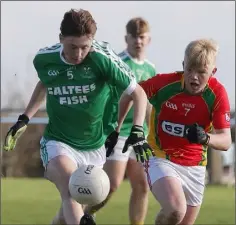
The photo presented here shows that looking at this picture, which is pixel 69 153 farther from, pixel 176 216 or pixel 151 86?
pixel 176 216

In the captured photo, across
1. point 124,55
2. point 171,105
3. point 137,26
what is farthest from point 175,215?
point 137,26

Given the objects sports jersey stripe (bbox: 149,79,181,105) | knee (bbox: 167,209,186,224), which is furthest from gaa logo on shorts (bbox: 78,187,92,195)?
sports jersey stripe (bbox: 149,79,181,105)

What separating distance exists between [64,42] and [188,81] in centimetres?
105

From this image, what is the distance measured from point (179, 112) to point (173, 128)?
15 centimetres

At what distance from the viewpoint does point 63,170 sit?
7316 mm

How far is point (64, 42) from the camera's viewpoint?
7250 millimetres

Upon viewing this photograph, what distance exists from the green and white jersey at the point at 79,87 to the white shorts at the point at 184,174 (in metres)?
0.65

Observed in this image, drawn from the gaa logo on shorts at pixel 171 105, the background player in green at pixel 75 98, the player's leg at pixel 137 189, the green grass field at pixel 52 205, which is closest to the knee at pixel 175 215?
the background player in green at pixel 75 98

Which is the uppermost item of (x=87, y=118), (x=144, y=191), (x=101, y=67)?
(x=101, y=67)

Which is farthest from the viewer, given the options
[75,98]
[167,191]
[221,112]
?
[75,98]

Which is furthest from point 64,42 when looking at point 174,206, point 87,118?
point 174,206

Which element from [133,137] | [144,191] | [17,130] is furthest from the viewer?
[144,191]

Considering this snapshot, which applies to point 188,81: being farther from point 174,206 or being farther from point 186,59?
point 174,206

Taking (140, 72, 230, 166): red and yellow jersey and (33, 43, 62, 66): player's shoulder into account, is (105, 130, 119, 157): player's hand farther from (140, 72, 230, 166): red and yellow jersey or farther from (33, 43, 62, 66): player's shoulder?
(33, 43, 62, 66): player's shoulder
